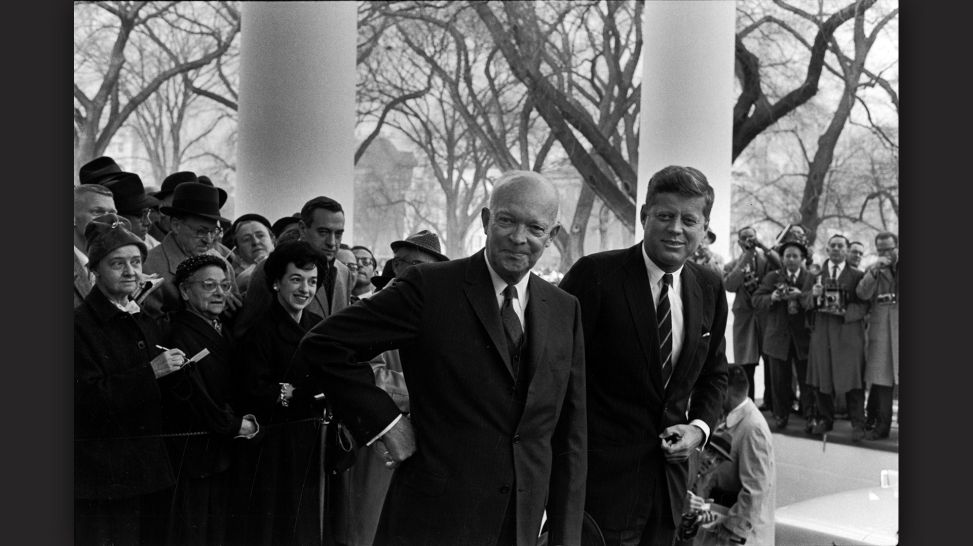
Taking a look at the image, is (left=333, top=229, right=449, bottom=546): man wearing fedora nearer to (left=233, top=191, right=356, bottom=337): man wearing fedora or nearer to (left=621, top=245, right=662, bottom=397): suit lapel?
(left=233, top=191, right=356, bottom=337): man wearing fedora

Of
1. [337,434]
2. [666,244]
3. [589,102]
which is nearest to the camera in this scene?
[666,244]

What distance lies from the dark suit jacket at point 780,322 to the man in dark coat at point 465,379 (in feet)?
22.1

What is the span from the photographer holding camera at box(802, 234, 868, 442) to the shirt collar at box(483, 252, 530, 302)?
6549mm

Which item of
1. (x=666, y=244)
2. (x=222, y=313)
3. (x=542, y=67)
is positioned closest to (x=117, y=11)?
(x=542, y=67)

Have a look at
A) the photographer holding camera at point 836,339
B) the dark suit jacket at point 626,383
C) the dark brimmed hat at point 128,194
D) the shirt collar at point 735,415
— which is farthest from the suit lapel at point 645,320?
the photographer holding camera at point 836,339

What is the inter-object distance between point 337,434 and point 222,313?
666 mm

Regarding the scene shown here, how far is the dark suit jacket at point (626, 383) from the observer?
3305 millimetres

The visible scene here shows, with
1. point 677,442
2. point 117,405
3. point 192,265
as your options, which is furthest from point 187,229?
point 677,442

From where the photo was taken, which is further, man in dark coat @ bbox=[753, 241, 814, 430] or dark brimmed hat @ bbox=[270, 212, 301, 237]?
man in dark coat @ bbox=[753, 241, 814, 430]

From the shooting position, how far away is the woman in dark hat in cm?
397

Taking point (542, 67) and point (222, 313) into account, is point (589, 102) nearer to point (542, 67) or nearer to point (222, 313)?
point (542, 67)

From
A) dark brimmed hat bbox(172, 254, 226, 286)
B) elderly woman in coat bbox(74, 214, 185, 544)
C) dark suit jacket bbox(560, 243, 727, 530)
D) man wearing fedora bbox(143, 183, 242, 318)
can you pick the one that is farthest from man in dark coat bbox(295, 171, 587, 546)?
man wearing fedora bbox(143, 183, 242, 318)

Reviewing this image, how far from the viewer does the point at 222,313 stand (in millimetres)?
4168

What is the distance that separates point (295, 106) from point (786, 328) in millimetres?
4653
